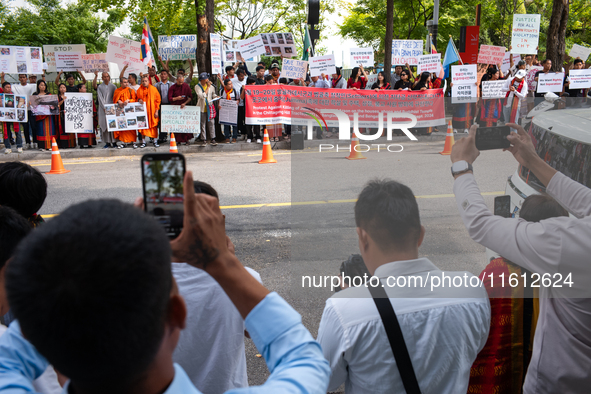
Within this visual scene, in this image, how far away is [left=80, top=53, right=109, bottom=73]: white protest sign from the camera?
13047mm

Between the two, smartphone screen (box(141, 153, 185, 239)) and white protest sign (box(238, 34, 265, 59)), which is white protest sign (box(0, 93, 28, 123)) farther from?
smartphone screen (box(141, 153, 185, 239))

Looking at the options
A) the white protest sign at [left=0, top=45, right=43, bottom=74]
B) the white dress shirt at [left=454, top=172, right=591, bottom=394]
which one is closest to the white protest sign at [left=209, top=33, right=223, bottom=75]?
the white protest sign at [left=0, top=45, right=43, bottom=74]

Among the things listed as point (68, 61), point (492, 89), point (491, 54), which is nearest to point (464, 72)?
point (492, 89)

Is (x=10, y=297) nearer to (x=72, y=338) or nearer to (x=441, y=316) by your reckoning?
(x=72, y=338)

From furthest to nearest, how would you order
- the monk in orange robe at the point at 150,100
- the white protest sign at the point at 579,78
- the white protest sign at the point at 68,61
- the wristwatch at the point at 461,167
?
the white protest sign at the point at 68,61 < the white protest sign at the point at 579,78 < the monk in orange robe at the point at 150,100 < the wristwatch at the point at 461,167

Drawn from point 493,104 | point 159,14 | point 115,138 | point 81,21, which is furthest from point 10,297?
point 81,21

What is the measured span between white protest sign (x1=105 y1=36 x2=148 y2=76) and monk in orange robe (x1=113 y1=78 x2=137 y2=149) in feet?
2.21

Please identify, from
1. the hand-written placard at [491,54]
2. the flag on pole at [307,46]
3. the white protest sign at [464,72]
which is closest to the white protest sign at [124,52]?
the flag on pole at [307,46]

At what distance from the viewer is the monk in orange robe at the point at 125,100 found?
12.3m

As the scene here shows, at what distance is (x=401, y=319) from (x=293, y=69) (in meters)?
12.1

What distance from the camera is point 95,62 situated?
13047 millimetres

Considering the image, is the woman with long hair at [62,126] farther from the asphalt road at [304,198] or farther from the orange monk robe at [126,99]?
the asphalt road at [304,198]

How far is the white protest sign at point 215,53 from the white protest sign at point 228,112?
33.2 inches

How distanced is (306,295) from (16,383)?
310 centimetres
